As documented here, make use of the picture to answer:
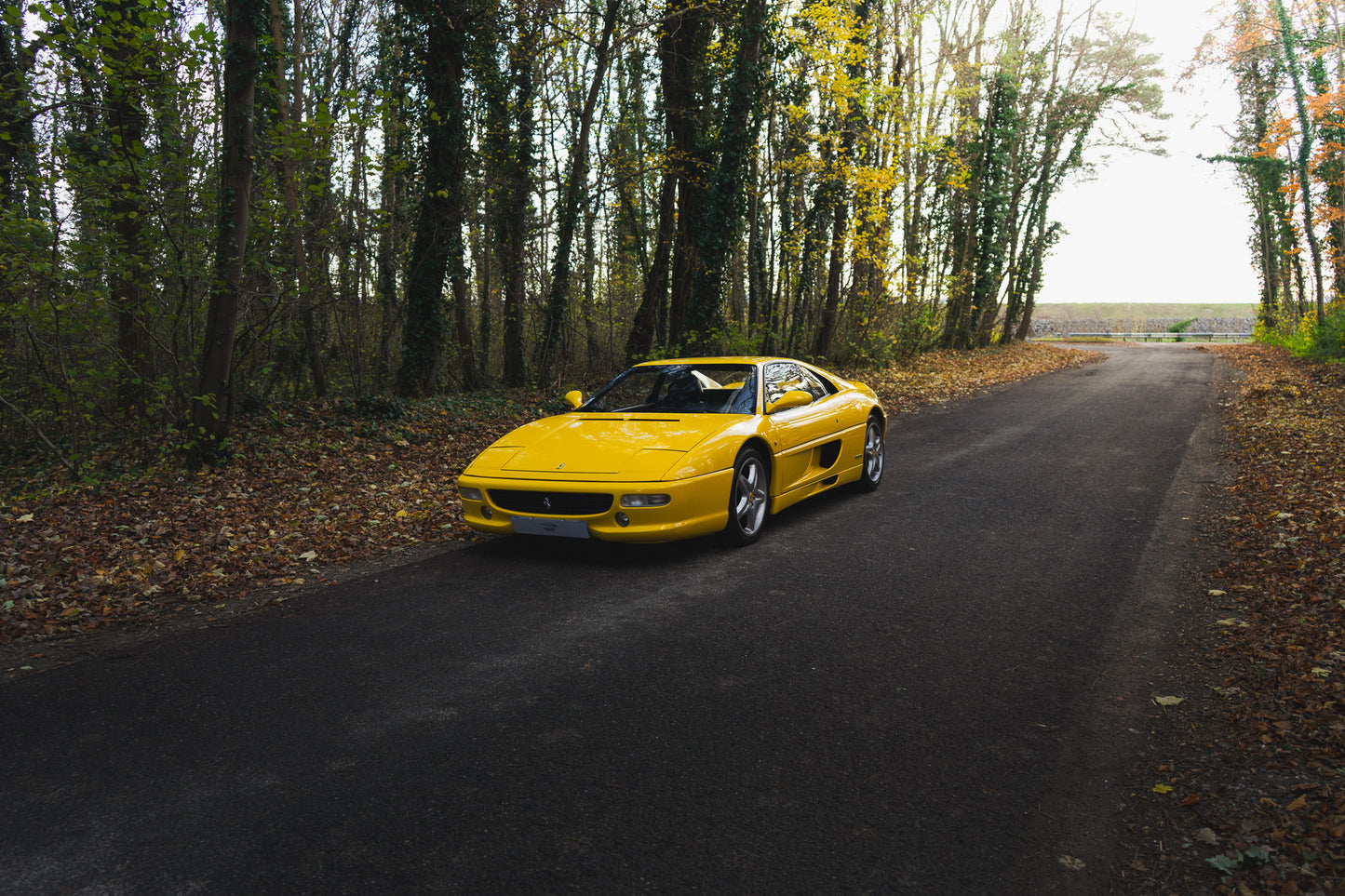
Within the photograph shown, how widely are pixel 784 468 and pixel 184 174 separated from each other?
6.92 metres

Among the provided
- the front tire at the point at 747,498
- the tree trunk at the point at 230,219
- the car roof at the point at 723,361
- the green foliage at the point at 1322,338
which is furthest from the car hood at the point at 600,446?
the green foliage at the point at 1322,338

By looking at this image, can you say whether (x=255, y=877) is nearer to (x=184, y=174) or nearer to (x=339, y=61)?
(x=184, y=174)

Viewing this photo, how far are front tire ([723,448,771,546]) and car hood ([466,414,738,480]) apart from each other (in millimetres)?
333

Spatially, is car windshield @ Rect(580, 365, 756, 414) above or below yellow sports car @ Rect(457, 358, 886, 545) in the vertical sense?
above

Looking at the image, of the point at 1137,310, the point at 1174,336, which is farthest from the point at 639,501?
the point at 1137,310

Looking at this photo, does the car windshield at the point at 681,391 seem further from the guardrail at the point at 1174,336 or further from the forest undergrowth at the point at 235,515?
the guardrail at the point at 1174,336

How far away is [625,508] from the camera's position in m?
5.39

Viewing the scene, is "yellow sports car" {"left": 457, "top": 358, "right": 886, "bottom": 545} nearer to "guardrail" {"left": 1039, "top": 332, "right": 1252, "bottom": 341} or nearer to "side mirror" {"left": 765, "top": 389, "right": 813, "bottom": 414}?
"side mirror" {"left": 765, "top": 389, "right": 813, "bottom": 414}

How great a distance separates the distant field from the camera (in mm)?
72438

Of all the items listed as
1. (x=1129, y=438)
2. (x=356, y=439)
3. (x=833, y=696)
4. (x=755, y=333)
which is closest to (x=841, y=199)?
(x=755, y=333)

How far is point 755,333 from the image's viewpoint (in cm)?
1797

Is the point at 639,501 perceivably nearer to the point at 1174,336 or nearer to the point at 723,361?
the point at 723,361

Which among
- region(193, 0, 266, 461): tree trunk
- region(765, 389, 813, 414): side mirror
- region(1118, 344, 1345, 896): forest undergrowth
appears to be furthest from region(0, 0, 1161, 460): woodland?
region(1118, 344, 1345, 896): forest undergrowth

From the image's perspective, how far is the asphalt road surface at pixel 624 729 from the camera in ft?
8.05
